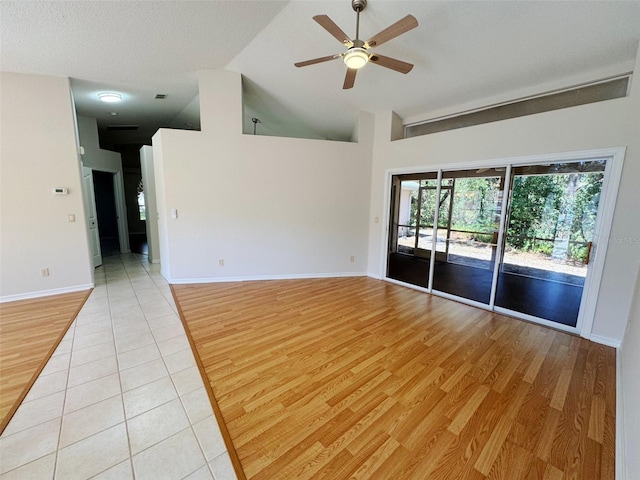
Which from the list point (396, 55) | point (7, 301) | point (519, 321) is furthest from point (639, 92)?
point (7, 301)

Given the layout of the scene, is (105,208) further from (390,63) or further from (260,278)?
(390,63)

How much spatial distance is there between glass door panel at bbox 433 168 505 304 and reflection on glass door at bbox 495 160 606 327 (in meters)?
0.23

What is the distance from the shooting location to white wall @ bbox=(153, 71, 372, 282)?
410 centimetres

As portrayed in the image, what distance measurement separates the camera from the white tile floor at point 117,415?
1.38 m

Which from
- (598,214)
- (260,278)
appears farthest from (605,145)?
(260,278)

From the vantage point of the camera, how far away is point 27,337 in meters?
2.65

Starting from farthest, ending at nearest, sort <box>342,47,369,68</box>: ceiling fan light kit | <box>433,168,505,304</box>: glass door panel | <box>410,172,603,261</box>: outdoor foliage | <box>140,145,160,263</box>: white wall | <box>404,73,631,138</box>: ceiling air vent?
<box>140,145,160,263</box>: white wall
<box>433,168,505,304</box>: glass door panel
<box>410,172,603,261</box>: outdoor foliage
<box>404,73,631,138</box>: ceiling air vent
<box>342,47,369,68</box>: ceiling fan light kit

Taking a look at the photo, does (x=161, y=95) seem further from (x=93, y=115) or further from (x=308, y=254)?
(x=308, y=254)

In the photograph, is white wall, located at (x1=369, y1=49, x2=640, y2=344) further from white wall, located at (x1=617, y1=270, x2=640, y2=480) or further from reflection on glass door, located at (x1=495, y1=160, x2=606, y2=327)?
white wall, located at (x1=617, y1=270, x2=640, y2=480)

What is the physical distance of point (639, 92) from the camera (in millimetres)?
2420

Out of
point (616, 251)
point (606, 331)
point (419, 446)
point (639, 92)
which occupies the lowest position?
point (419, 446)

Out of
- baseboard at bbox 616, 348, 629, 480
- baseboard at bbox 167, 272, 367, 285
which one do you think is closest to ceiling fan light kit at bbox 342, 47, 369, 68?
baseboard at bbox 616, 348, 629, 480

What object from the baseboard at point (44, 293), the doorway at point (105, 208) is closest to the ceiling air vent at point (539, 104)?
the baseboard at point (44, 293)

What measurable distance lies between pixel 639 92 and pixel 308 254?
4449 millimetres
